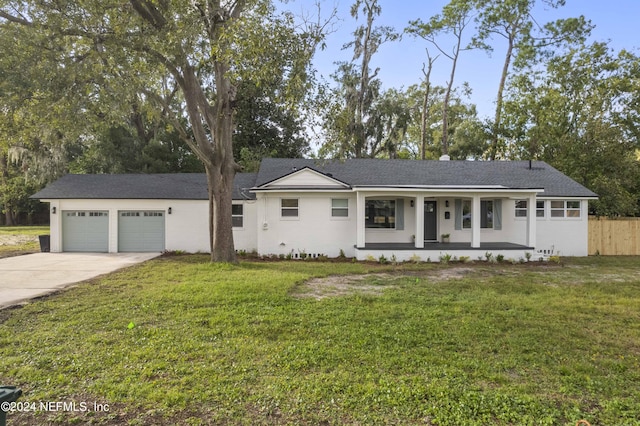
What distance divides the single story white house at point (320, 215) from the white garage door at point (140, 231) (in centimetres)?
4

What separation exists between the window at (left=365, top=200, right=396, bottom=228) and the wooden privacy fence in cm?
870

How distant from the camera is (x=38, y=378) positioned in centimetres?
358

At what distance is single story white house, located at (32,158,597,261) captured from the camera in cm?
1393

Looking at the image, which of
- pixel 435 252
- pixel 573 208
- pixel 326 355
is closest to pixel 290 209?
pixel 435 252

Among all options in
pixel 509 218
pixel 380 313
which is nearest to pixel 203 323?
pixel 380 313

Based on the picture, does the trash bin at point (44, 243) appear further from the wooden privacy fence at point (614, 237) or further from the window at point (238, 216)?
the wooden privacy fence at point (614, 237)

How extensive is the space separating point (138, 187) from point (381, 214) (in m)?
10.6

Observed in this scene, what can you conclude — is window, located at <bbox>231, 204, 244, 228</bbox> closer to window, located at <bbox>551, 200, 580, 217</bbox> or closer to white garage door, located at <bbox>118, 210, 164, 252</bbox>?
white garage door, located at <bbox>118, 210, 164, 252</bbox>

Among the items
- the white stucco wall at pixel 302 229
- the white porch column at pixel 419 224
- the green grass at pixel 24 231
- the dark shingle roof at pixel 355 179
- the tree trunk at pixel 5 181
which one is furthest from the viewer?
the tree trunk at pixel 5 181

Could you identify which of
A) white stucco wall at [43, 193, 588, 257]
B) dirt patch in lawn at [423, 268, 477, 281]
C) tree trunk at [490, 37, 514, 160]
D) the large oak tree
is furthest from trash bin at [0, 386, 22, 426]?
tree trunk at [490, 37, 514, 160]

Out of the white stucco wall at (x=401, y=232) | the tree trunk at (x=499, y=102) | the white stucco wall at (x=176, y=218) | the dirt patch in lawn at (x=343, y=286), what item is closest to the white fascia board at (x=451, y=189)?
the white stucco wall at (x=401, y=232)

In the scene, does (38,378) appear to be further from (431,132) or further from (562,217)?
A: (431,132)

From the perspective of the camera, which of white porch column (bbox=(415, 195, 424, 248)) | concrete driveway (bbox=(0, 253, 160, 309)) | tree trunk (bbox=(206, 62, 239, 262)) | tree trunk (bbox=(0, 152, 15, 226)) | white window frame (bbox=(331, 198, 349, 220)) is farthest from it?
tree trunk (bbox=(0, 152, 15, 226))

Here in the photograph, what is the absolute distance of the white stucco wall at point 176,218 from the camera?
14.9 metres
